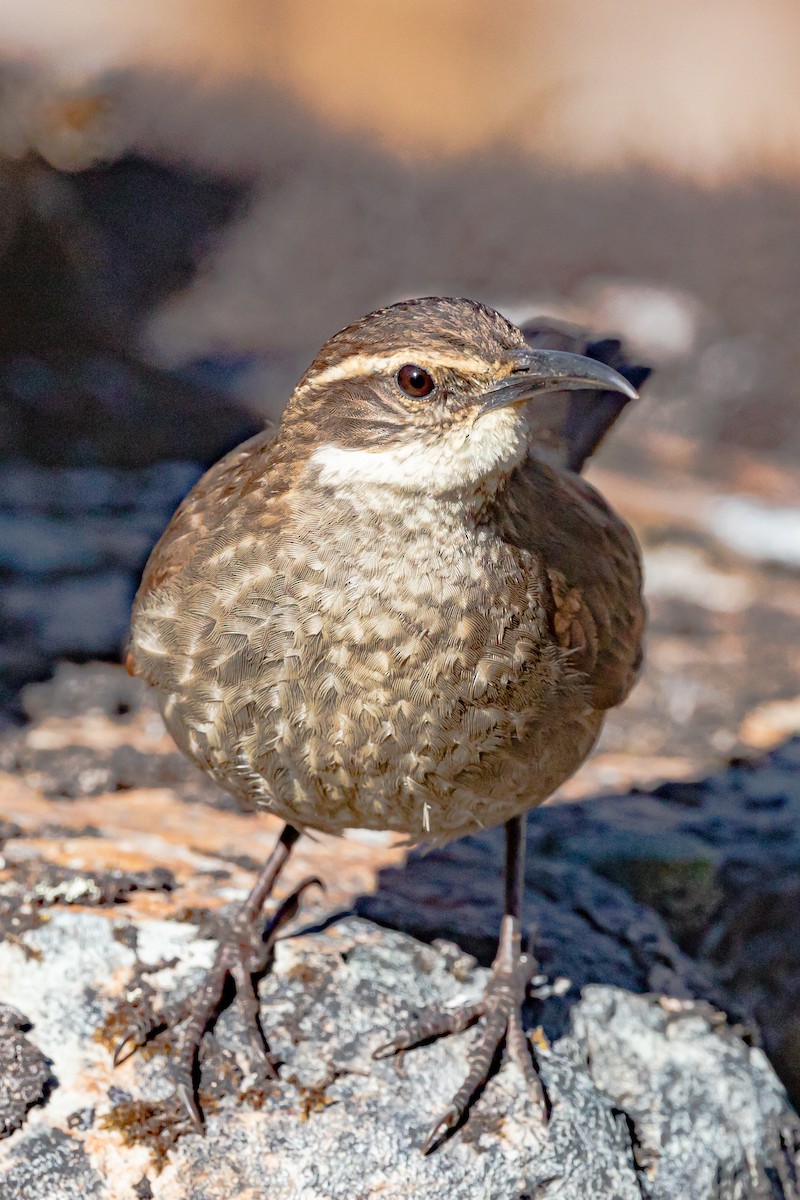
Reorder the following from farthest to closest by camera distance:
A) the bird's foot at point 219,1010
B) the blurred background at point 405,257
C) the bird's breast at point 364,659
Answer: the blurred background at point 405,257 < the bird's foot at point 219,1010 < the bird's breast at point 364,659

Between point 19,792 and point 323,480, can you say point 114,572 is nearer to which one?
point 19,792

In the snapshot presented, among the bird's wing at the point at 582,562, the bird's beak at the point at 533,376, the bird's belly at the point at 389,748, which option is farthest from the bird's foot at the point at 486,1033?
the bird's beak at the point at 533,376

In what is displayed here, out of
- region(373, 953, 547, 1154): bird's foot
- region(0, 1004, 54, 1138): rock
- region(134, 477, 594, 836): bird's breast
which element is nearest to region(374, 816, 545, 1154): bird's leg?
region(373, 953, 547, 1154): bird's foot

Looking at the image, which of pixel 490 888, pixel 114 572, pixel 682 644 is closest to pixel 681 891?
pixel 490 888

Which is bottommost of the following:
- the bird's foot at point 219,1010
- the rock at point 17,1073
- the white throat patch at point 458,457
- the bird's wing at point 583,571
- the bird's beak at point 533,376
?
the rock at point 17,1073

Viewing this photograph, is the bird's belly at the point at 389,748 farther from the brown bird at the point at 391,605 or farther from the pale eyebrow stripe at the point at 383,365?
the pale eyebrow stripe at the point at 383,365

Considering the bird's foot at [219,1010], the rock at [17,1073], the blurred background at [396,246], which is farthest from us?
the blurred background at [396,246]

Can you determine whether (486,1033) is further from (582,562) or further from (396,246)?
(396,246)

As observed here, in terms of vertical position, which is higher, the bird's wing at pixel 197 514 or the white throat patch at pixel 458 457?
the white throat patch at pixel 458 457
